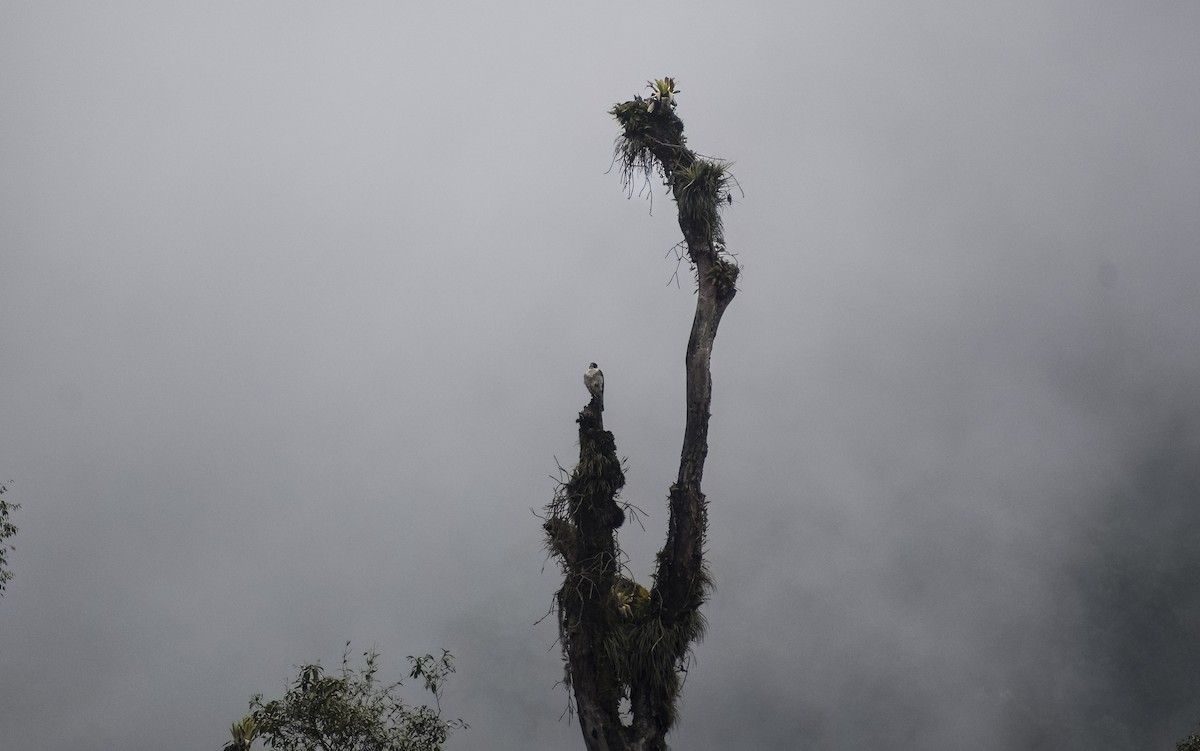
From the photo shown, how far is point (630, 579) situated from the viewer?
11570 millimetres

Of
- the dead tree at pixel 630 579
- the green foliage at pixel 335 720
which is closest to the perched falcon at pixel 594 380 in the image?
the dead tree at pixel 630 579

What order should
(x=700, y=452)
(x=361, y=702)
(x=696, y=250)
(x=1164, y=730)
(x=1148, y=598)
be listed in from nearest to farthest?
(x=700, y=452) < (x=696, y=250) < (x=361, y=702) < (x=1164, y=730) < (x=1148, y=598)

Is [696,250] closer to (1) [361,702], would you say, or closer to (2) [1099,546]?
(1) [361,702]

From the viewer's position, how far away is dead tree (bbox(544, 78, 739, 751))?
11.0 metres

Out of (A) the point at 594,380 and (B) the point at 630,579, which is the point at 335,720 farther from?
(A) the point at 594,380

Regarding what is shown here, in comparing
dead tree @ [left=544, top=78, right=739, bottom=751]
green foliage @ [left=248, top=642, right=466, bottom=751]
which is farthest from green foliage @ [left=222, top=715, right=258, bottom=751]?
dead tree @ [left=544, top=78, right=739, bottom=751]

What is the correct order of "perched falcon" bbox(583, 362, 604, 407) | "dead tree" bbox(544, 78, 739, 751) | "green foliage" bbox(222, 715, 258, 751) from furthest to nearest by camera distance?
"green foliage" bbox(222, 715, 258, 751), "perched falcon" bbox(583, 362, 604, 407), "dead tree" bbox(544, 78, 739, 751)

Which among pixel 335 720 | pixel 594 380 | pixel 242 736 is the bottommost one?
pixel 242 736

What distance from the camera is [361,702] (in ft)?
52.8

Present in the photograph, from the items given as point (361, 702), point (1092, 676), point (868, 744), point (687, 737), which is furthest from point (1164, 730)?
point (361, 702)

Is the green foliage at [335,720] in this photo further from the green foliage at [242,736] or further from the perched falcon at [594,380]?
the perched falcon at [594,380]

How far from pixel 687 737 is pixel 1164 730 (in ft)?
272

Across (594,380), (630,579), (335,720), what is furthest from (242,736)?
(594,380)

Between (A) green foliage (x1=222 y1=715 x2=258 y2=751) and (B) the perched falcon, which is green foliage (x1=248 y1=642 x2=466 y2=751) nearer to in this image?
(A) green foliage (x1=222 y1=715 x2=258 y2=751)
